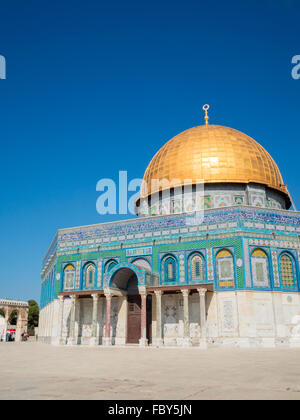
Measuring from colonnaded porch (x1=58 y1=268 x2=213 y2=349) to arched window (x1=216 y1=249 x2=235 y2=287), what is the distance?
0.94 m

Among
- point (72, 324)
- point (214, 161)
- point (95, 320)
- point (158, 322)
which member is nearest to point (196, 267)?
point (158, 322)

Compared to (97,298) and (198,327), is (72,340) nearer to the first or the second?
(97,298)

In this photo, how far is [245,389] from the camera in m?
5.14

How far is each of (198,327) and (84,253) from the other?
27.6ft

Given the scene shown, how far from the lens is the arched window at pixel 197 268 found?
826 inches

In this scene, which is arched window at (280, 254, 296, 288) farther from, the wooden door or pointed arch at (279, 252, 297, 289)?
the wooden door

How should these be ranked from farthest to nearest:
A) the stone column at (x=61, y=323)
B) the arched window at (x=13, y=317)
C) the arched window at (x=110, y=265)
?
the arched window at (x=13, y=317) → the arched window at (x=110, y=265) → the stone column at (x=61, y=323)

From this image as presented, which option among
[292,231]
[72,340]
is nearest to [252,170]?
[292,231]

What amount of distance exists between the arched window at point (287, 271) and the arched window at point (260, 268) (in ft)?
3.05

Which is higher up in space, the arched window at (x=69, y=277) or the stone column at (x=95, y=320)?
the arched window at (x=69, y=277)

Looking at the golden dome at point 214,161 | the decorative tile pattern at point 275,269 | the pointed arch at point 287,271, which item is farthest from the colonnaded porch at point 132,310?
the golden dome at point 214,161

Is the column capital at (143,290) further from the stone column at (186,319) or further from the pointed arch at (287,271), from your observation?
the pointed arch at (287,271)

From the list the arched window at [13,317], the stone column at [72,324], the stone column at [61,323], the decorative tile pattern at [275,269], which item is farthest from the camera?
the arched window at [13,317]

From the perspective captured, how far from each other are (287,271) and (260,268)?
5.36ft
